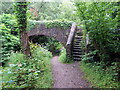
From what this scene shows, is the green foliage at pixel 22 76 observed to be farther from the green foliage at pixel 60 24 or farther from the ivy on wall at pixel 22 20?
the green foliage at pixel 60 24

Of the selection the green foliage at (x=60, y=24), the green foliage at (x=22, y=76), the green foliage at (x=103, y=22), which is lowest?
the green foliage at (x=22, y=76)

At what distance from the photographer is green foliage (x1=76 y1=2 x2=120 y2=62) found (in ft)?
10.6

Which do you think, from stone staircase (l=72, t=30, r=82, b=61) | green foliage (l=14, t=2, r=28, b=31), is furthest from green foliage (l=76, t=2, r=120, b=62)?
stone staircase (l=72, t=30, r=82, b=61)

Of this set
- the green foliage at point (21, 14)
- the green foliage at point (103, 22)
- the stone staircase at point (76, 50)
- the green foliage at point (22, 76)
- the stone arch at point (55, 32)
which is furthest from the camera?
the stone arch at point (55, 32)

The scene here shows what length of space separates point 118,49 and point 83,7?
2.11 m

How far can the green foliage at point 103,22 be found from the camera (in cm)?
324

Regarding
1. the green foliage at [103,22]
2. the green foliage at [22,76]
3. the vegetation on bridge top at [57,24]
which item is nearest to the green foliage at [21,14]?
the green foliage at [22,76]

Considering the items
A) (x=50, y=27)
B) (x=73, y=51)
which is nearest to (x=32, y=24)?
(x=50, y=27)

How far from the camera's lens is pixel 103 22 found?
3346 mm

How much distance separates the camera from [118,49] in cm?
358

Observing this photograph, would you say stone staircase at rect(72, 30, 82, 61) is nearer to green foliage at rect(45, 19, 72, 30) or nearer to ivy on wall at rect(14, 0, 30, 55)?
green foliage at rect(45, 19, 72, 30)

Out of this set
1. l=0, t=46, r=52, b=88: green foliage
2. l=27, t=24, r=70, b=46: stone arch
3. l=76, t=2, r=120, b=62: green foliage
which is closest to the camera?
l=0, t=46, r=52, b=88: green foliage

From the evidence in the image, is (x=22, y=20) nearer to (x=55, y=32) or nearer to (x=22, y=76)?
(x=22, y=76)

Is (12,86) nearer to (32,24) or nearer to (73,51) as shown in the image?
(73,51)
